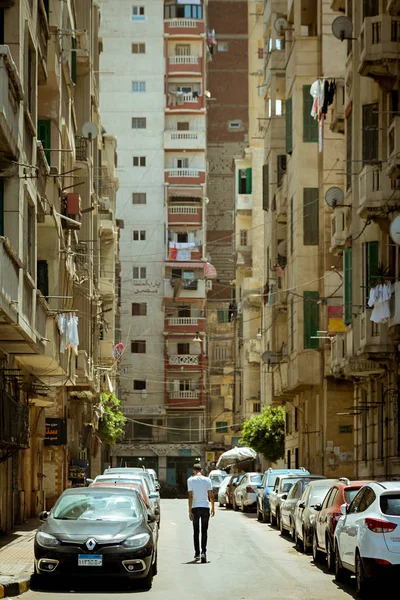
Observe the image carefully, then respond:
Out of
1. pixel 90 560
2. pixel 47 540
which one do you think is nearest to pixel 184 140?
pixel 47 540

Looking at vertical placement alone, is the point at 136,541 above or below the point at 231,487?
above

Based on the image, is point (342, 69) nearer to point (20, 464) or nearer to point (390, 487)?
point (20, 464)

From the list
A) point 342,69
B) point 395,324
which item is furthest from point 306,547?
point 342,69

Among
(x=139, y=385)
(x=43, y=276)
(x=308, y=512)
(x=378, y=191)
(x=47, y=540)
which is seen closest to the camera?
(x=47, y=540)

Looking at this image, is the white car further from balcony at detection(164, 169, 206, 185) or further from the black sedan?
balcony at detection(164, 169, 206, 185)

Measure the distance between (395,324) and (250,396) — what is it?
54.7m

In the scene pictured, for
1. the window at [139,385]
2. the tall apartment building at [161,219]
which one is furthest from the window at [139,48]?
the window at [139,385]

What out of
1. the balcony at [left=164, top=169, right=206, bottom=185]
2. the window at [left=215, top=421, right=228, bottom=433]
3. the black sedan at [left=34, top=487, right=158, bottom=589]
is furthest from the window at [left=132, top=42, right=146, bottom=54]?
the black sedan at [left=34, top=487, right=158, bottom=589]

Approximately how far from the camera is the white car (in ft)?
51.6

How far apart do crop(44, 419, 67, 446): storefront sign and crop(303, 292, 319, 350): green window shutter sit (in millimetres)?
10672

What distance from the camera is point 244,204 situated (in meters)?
89.1

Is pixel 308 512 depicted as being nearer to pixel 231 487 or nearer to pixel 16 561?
pixel 16 561

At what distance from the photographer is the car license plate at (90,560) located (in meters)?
17.2

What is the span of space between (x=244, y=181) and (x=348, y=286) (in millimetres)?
51783
